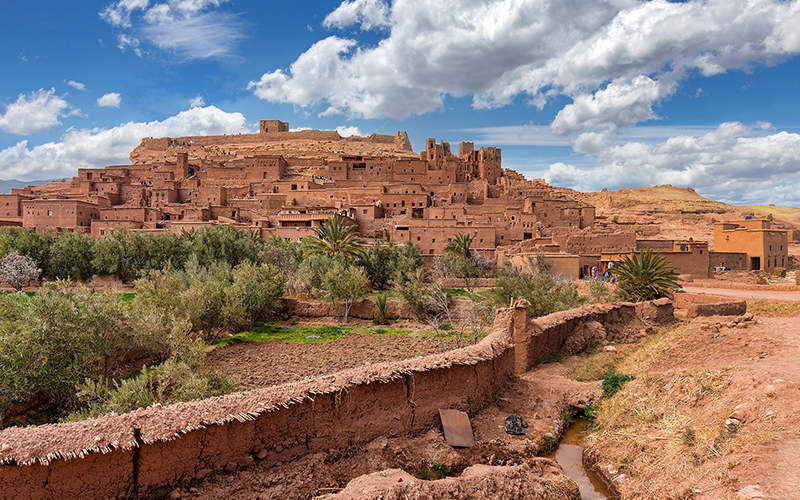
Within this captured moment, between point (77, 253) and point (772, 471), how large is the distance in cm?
2819

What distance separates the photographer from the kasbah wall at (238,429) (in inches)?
168

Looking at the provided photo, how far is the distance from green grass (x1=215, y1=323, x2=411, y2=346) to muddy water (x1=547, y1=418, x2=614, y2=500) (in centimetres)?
899

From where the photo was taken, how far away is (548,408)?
336 inches

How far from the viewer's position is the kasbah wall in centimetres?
426

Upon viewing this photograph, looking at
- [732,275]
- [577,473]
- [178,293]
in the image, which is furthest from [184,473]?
[732,275]

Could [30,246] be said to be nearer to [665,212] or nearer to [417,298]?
[417,298]

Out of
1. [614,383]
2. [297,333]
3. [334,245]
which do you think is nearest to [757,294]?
[614,383]

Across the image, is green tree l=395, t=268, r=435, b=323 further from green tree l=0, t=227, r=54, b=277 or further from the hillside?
the hillside

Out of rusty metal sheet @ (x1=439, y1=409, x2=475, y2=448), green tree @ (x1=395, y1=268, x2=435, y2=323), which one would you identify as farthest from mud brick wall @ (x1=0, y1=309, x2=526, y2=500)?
green tree @ (x1=395, y1=268, x2=435, y2=323)

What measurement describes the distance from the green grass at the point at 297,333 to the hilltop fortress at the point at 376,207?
14.0 m

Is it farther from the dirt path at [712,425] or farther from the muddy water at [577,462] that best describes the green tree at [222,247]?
the dirt path at [712,425]

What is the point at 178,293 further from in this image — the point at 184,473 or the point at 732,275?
the point at 732,275

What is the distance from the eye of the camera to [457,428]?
7078 millimetres

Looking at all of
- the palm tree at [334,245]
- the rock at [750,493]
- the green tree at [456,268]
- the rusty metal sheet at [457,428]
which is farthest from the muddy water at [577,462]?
the green tree at [456,268]
